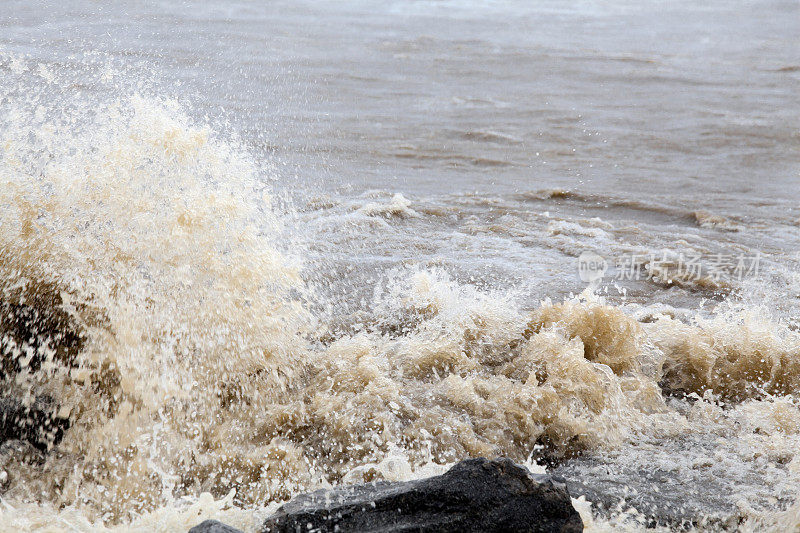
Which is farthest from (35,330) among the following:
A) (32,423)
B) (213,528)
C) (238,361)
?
(213,528)

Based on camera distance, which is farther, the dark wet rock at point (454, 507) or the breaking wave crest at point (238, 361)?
the breaking wave crest at point (238, 361)

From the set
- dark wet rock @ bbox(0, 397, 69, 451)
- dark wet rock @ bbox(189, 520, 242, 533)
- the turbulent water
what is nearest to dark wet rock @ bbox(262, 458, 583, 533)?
dark wet rock @ bbox(189, 520, 242, 533)

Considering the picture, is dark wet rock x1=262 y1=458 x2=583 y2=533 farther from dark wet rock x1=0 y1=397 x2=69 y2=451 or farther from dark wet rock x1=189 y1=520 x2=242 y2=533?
dark wet rock x1=0 y1=397 x2=69 y2=451

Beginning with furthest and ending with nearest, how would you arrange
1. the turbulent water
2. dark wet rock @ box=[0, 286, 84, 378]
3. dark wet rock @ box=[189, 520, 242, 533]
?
dark wet rock @ box=[0, 286, 84, 378] → the turbulent water → dark wet rock @ box=[189, 520, 242, 533]

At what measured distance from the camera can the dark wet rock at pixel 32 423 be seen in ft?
9.00

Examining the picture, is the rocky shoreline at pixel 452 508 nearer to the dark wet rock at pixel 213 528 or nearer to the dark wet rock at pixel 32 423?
the dark wet rock at pixel 213 528

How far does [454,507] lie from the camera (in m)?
2.17

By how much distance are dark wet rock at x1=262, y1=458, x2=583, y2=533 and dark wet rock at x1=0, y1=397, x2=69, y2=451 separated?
3.48 feet

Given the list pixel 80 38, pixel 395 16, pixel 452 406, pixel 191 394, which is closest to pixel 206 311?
pixel 191 394

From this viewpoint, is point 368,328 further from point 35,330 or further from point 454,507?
point 454,507

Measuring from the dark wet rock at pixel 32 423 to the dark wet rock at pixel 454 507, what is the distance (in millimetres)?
1060

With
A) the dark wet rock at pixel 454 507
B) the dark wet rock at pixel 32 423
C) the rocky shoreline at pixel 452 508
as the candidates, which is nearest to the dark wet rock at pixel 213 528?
the rocky shoreline at pixel 452 508

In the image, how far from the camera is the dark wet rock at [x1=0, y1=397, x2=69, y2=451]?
274 cm

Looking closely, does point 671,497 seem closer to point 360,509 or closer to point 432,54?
point 360,509
